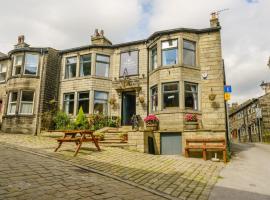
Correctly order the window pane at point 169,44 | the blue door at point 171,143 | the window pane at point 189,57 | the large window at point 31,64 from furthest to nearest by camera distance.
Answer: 1. the large window at point 31,64
2. the window pane at point 169,44
3. the window pane at point 189,57
4. the blue door at point 171,143

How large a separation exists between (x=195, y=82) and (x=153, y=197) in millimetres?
11229

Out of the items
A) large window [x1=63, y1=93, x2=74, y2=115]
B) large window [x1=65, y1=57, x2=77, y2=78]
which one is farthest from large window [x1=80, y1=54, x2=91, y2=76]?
large window [x1=63, y1=93, x2=74, y2=115]

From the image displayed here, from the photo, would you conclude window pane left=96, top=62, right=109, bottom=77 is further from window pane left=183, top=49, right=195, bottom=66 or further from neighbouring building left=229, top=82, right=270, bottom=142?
neighbouring building left=229, top=82, right=270, bottom=142

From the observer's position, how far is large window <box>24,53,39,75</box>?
64.0 feet

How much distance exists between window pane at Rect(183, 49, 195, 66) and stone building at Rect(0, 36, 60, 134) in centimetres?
1072

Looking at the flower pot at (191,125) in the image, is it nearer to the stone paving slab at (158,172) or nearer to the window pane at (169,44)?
the stone paving slab at (158,172)

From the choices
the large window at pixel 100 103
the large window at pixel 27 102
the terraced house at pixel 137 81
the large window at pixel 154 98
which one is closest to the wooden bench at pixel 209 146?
the terraced house at pixel 137 81

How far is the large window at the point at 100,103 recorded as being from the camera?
59.7 ft

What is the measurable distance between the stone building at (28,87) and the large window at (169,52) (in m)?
9.38

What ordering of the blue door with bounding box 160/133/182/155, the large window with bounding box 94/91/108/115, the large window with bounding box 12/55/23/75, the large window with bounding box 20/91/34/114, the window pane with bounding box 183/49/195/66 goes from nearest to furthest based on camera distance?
the blue door with bounding box 160/133/182/155 → the window pane with bounding box 183/49/195/66 → the large window with bounding box 94/91/108/115 → the large window with bounding box 20/91/34/114 → the large window with bounding box 12/55/23/75

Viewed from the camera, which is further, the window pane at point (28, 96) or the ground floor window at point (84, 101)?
the window pane at point (28, 96)

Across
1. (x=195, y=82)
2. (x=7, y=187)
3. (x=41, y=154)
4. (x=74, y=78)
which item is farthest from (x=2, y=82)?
(x=7, y=187)

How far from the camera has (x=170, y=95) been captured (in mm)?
15438

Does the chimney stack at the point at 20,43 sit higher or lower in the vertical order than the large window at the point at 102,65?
higher
